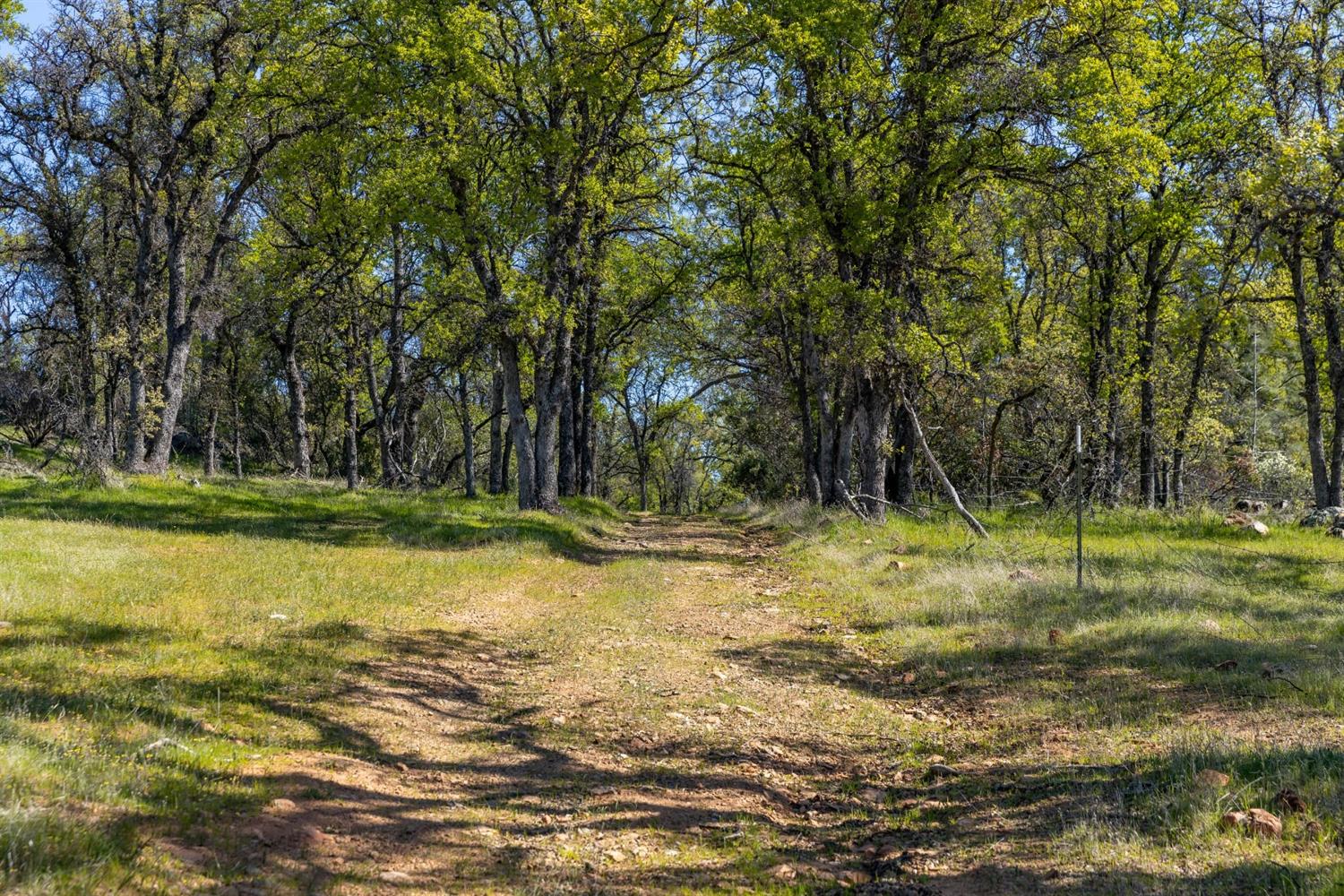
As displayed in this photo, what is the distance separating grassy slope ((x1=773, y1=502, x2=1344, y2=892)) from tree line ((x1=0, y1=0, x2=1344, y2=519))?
4542 millimetres

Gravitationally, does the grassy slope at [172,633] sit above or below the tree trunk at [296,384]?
below

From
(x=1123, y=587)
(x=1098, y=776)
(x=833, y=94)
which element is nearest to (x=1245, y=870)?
(x=1098, y=776)

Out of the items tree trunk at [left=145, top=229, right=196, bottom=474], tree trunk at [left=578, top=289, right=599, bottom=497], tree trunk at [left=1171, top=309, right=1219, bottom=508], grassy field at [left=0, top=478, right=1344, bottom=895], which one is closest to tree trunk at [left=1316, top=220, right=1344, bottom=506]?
tree trunk at [left=1171, top=309, right=1219, bottom=508]

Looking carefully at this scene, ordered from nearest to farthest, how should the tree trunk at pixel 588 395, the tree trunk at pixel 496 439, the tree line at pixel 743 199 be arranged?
the tree line at pixel 743 199 < the tree trunk at pixel 588 395 < the tree trunk at pixel 496 439

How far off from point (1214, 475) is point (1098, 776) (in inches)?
1136

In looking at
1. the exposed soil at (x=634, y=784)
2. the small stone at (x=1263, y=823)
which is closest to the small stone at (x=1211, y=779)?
the small stone at (x=1263, y=823)

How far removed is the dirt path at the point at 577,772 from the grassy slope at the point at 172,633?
1.44 ft

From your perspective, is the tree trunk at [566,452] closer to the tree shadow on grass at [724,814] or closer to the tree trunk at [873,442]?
the tree trunk at [873,442]

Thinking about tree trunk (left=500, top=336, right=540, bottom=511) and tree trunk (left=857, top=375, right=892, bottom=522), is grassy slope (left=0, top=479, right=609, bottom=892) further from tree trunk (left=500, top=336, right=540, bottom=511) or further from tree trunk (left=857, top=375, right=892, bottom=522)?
tree trunk (left=857, top=375, right=892, bottom=522)

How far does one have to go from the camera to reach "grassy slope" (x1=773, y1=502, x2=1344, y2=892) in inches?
172

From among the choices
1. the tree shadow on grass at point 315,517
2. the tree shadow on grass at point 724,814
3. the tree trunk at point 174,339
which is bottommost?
the tree shadow on grass at point 724,814

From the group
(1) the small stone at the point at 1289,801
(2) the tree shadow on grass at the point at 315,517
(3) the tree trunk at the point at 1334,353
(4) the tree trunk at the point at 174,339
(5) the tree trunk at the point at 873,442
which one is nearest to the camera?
(1) the small stone at the point at 1289,801

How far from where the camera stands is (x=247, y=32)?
64.3 feet

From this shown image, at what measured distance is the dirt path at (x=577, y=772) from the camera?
14.3ft
